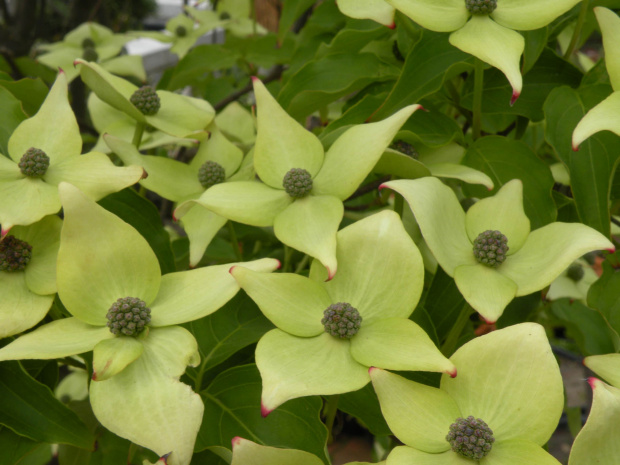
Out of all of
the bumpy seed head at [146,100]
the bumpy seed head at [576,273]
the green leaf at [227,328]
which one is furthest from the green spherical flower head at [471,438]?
the bumpy seed head at [576,273]

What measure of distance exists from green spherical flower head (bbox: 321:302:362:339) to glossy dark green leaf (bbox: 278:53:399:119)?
0.31 meters

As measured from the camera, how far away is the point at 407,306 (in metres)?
0.51

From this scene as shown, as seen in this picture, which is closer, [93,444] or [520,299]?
[93,444]

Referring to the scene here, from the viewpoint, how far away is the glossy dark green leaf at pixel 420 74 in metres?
0.66

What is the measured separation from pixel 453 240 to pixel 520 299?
200 millimetres

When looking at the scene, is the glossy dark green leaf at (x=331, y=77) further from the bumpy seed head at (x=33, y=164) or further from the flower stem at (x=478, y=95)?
the bumpy seed head at (x=33, y=164)

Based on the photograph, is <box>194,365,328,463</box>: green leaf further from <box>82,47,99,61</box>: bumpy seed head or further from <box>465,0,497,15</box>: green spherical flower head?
<box>82,47,99,61</box>: bumpy seed head

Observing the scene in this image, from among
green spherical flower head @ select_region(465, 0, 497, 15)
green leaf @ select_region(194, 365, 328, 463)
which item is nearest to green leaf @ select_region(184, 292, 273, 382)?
green leaf @ select_region(194, 365, 328, 463)

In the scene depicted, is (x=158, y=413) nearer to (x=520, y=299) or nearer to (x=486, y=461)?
(x=486, y=461)

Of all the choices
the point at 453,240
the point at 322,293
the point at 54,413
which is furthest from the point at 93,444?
the point at 453,240

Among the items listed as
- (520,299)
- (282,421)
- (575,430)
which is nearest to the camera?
(282,421)

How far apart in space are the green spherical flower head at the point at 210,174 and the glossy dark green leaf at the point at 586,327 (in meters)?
0.48

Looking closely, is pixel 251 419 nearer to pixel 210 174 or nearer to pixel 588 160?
pixel 210 174

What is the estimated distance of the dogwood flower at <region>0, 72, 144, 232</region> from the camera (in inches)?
22.2
